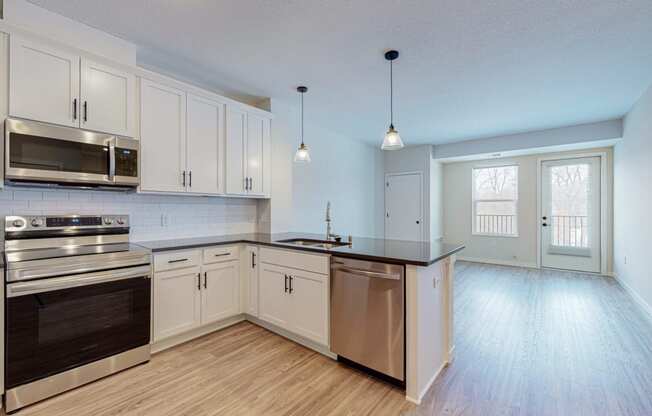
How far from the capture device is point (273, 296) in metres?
2.80

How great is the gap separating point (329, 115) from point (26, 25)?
3194 millimetres

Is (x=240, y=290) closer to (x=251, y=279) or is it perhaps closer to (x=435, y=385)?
(x=251, y=279)

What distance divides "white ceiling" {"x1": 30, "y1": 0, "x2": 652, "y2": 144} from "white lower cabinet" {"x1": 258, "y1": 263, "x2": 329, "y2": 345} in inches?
78.5

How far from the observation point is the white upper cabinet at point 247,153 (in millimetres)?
3252

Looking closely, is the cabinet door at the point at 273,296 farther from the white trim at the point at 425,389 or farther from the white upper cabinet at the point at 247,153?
the white trim at the point at 425,389

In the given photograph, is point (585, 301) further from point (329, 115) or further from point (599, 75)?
point (329, 115)

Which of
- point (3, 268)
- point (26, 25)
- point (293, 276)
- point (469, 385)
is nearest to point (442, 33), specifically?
point (293, 276)

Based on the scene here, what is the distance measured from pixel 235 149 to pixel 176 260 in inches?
53.8

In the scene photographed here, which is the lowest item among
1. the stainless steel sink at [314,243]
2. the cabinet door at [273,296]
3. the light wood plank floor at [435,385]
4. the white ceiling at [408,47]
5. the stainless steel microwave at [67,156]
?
the light wood plank floor at [435,385]

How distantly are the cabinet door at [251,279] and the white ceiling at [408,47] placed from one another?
1.89 m

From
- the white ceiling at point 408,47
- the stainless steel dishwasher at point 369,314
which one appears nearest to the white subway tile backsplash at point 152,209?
the white ceiling at point 408,47

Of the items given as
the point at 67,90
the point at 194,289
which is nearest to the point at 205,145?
the point at 67,90

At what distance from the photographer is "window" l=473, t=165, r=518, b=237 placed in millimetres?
6098

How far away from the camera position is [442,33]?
7.69ft
